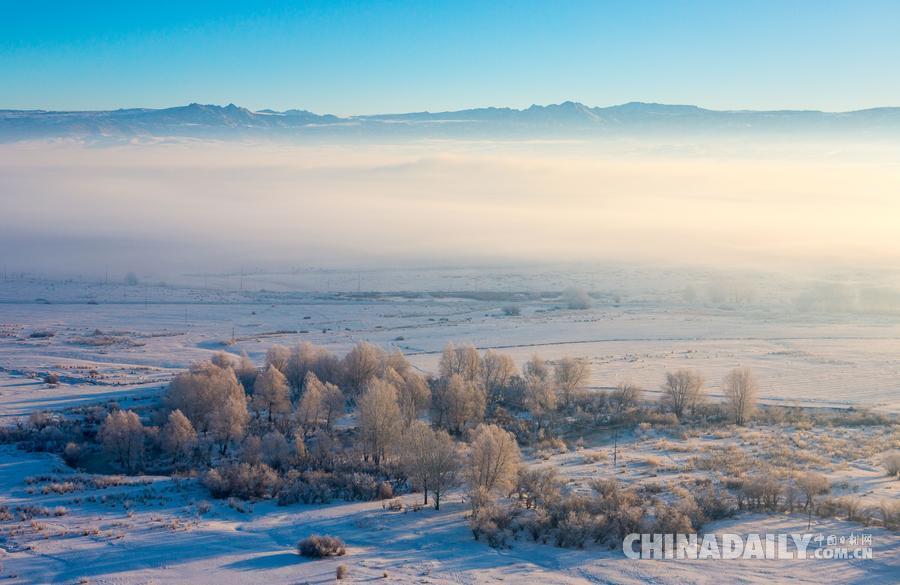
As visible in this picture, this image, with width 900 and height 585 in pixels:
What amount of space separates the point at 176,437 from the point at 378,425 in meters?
8.75

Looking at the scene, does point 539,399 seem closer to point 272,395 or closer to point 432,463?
point 272,395

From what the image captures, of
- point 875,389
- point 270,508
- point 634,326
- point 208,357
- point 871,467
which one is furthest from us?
point 634,326

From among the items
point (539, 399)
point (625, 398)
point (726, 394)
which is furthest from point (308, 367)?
point (726, 394)

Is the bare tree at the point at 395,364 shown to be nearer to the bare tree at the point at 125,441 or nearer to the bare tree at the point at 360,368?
the bare tree at the point at 360,368

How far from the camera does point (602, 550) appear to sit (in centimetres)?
2158

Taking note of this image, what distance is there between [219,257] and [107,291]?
66.0 m

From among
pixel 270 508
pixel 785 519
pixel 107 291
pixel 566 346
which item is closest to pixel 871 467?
pixel 785 519

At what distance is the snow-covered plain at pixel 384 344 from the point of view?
20.0m

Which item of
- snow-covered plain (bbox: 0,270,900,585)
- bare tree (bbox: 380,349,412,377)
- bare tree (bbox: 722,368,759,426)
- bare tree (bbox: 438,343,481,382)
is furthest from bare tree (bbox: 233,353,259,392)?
bare tree (bbox: 722,368,759,426)

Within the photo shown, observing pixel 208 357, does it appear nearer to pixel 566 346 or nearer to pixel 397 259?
pixel 566 346

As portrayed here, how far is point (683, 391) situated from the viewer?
4138 centimetres

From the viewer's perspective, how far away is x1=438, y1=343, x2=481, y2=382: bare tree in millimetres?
45312

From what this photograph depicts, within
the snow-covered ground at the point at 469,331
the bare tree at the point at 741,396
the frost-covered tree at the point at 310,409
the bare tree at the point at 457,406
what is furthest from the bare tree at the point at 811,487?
the frost-covered tree at the point at 310,409

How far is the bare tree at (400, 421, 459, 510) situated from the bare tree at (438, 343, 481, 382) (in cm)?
1804
